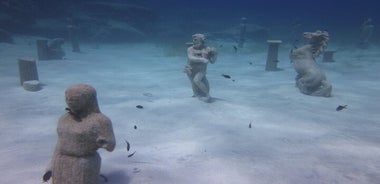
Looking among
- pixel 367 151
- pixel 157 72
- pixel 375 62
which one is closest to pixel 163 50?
pixel 157 72

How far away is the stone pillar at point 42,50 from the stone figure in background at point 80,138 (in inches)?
573

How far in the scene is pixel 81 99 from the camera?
401 centimetres

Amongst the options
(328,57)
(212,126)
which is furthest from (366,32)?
(212,126)

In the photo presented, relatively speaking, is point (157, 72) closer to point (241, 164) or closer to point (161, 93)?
point (161, 93)

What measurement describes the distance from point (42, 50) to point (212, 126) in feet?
43.0

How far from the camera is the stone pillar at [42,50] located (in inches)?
663

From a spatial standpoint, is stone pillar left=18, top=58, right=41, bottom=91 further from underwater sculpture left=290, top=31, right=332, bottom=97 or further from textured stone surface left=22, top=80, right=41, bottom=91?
underwater sculpture left=290, top=31, right=332, bottom=97

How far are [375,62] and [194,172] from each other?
55.4ft

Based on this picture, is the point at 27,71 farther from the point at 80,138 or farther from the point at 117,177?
the point at 80,138

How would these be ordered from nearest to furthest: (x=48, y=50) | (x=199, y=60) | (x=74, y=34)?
(x=199, y=60), (x=48, y=50), (x=74, y=34)

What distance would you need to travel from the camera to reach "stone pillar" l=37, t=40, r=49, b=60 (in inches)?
663

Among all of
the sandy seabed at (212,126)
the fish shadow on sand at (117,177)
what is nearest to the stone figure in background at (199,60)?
the sandy seabed at (212,126)

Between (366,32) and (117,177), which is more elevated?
(366,32)

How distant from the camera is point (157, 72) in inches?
656
